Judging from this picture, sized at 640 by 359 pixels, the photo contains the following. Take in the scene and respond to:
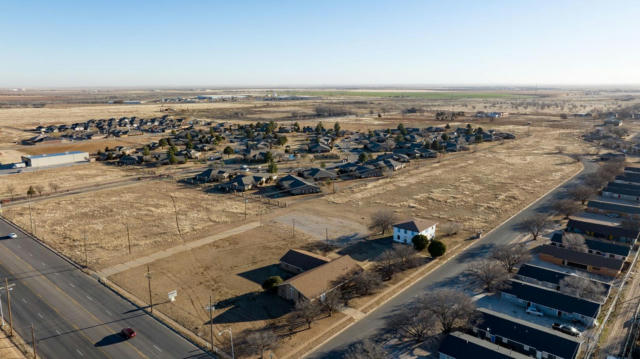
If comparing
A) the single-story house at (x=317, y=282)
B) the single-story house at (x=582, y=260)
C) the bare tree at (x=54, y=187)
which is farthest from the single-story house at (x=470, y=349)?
the bare tree at (x=54, y=187)

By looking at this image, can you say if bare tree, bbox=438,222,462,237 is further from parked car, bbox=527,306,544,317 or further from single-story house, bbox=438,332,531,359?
single-story house, bbox=438,332,531,359

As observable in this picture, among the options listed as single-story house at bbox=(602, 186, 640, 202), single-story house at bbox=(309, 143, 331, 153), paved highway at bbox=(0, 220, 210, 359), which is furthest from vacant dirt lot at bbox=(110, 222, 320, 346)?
single-story house at bbox=(309, 143, 331, 153)

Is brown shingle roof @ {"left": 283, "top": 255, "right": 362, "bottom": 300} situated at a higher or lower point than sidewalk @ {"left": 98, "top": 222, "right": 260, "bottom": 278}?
higher

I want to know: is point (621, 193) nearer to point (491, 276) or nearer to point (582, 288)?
point (582, 288)

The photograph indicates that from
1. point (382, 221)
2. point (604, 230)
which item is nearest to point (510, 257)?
point (382, 221)

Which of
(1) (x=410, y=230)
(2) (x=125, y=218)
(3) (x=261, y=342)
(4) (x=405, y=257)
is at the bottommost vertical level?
(2) (x=125, y=218)

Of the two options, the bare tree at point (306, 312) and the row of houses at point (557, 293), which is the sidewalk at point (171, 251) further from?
the row of houses at point (557, 293)
